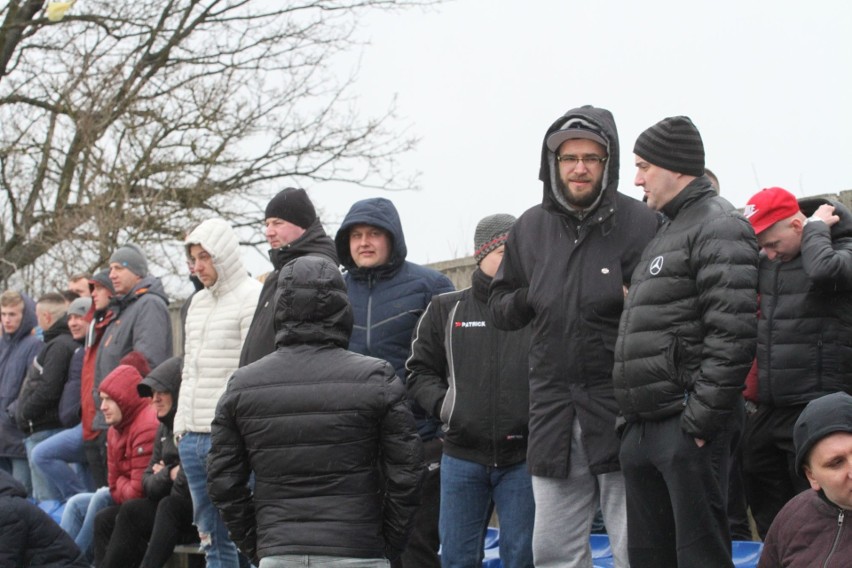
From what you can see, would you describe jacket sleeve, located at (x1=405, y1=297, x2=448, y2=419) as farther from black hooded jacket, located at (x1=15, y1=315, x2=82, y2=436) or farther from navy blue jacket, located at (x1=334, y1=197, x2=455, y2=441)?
black hooded jacket, located at (x1=15, y1=315, x2=82, y2=436)

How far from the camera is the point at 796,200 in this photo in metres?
5.62

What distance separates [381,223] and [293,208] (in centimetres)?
54

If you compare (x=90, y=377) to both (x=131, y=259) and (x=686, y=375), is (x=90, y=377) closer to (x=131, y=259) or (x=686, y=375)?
(x=131, y=259)

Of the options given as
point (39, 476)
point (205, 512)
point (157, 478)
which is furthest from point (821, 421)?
point (39, 476)

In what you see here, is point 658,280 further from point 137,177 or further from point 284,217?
point 137,177

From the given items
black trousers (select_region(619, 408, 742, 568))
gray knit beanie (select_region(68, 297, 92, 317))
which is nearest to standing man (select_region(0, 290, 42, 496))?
gray knit beanie (select_region(68, 297, 92, 317))

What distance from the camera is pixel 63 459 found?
9.39 m

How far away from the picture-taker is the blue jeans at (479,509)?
215 inches

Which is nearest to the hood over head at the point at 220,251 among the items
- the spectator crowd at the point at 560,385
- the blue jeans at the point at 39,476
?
the spectator crowd at the point at 560,385

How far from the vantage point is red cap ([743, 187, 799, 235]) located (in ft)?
17.9

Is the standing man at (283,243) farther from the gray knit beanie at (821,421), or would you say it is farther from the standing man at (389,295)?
the gray knit beanie at (821,421)

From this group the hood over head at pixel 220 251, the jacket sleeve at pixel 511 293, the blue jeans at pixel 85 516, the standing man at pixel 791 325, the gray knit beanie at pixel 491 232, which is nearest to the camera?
the jacket sleeve at pixel 511 293

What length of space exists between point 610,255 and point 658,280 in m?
0.42

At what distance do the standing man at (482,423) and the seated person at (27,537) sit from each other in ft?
8.80
